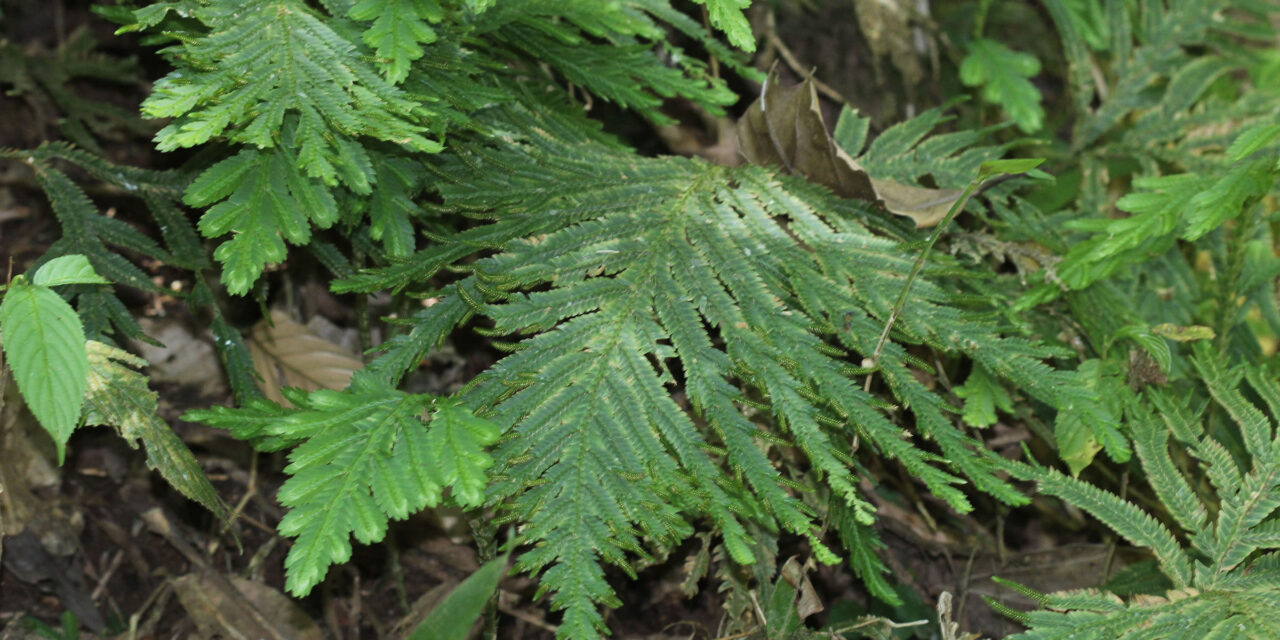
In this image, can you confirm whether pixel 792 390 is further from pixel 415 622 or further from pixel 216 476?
pixel 216 476

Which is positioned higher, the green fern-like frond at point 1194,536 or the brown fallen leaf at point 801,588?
the green fern-like frond at point 1194,536

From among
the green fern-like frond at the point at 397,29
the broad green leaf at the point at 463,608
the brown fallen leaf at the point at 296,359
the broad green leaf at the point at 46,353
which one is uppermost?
the green fern-like frond at the point at 397,29

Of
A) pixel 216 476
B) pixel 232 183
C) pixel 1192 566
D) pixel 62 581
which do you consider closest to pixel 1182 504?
pixel 1192 566

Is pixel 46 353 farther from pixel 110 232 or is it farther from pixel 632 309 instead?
pixel 632 309

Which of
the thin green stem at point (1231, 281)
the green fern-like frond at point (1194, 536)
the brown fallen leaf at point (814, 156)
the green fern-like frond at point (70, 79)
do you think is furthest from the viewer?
the green fern-like frond at point (70, 79)

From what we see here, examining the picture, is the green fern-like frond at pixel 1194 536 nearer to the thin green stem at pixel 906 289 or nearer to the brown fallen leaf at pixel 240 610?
the thin green stem at pixel 906 289

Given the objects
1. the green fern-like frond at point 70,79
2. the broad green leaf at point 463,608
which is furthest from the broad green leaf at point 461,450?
the green fern-like frond at point 70,79

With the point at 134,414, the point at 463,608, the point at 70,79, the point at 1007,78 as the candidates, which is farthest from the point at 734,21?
the point at 70,79
